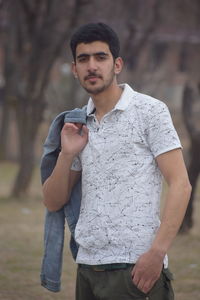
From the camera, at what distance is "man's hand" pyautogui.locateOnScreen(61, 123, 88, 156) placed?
369 centimetres

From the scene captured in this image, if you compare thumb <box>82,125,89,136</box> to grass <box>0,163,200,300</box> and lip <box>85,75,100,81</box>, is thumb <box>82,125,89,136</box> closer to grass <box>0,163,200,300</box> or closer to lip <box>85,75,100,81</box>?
lip <box>85,75,100,81</box>

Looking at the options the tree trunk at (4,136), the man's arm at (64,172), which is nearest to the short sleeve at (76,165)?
the man's arm at (64,172)

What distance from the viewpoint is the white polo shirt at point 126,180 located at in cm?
355

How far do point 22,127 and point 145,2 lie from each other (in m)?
5.49

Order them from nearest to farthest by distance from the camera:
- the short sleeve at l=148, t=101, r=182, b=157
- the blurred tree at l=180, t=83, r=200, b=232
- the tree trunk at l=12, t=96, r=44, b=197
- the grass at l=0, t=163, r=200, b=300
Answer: the short sleeve at l=148, t=101, r=182, b=157
the grass at l=0, t=163, r=200, b=300
the blurred tree at l=180, t=83, r=200, b=232
the tree trunk at l=12, t=96, r=44, b=197

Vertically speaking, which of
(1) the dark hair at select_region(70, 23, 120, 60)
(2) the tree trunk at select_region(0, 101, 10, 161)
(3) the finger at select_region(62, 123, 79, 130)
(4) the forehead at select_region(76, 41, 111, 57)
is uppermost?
(1) the dark hair at select_region(70, 23, 120, 60)

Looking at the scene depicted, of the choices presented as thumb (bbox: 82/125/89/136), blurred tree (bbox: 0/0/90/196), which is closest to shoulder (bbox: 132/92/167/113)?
thumb (bbox: 82/125/89/136)

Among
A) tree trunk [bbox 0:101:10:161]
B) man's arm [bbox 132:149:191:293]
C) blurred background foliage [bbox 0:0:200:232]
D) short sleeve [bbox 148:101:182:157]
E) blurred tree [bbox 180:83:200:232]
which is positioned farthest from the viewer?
tree trunk [bbox 0:101:10:161]

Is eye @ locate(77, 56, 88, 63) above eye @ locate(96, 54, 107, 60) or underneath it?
underneath

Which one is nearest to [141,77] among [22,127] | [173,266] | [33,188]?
[33,188]

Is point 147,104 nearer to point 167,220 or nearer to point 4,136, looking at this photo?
point 167,220

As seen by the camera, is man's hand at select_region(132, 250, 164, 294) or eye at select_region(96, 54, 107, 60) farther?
eye at select_region(96, 54, 107, 60)

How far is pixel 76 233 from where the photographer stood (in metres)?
3.74

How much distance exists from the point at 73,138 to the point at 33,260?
4870 mm
